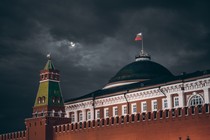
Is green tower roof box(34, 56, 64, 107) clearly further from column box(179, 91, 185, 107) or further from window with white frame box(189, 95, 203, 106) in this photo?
window with white frame box(189, 95, 203, 106)

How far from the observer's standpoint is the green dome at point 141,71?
63.6 m

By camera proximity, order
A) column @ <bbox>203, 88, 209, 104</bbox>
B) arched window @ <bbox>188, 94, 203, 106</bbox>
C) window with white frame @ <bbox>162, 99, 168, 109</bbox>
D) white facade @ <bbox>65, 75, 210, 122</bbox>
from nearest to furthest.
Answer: column @ <bbox>203, 88, 209, 104</bbox>
arched window @ <bbox>188, 94, 203, 106</bbox>
white facade @ <bbox>65, 75, 210, 122</bbox>
window with white frame @ <bbox>162, 99, 168, 109</bbox>

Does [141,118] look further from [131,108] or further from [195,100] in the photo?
[131,108]

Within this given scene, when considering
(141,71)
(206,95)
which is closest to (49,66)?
(141,71)

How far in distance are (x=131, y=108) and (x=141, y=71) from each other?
8.04 m

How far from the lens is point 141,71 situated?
64.4 m

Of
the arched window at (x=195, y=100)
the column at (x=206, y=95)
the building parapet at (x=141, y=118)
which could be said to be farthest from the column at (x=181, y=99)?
the building parapet at (x=141, y=118)

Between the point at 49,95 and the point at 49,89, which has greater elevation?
the point at 49,89

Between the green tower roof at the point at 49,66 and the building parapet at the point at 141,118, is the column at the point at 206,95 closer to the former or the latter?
the building parapet at the point at 141,118

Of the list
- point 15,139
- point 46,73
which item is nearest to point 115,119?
point 46,73

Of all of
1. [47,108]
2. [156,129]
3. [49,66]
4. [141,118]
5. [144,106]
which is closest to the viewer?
[156,129]

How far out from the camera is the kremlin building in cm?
4638

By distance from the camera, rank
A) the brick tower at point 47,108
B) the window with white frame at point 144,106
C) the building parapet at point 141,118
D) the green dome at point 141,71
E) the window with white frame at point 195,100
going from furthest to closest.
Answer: the green dome at point 141,71 → the brick tower at point 47,108 → the window with white frame at point 144,106 → the window with white frame at point 195,100 → the building parapet at point 141,118

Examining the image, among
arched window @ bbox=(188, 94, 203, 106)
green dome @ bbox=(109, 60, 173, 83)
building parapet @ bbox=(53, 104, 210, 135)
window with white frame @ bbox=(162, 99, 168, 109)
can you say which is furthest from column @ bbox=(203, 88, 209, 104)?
green dome @ bbox=(109, 60, 173, 83)
